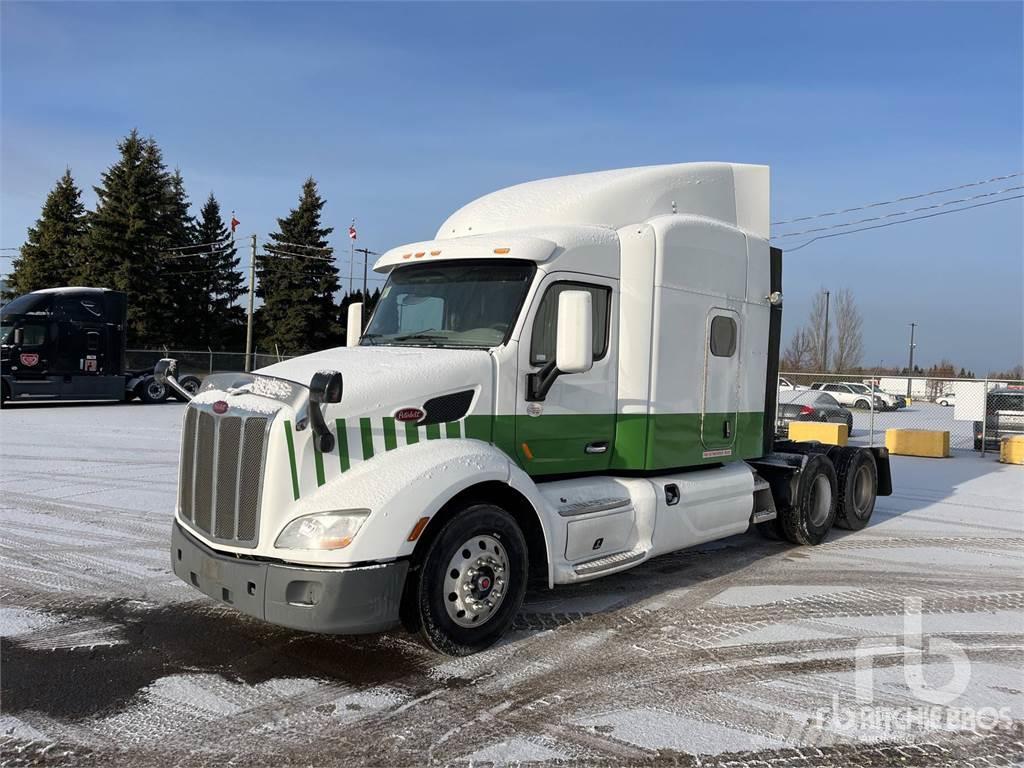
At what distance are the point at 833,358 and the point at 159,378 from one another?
214 feet

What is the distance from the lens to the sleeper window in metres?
7.22

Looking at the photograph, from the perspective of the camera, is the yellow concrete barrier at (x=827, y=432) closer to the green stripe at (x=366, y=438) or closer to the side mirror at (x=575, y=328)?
the side mirror at (x=575, y=328)

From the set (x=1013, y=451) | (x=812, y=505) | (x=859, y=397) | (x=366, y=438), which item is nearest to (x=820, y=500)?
(x=812, y=505)

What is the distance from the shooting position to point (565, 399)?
19.4ft

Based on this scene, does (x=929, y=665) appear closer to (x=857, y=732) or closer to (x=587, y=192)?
(x=857, y=732)

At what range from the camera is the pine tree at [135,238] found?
147ft

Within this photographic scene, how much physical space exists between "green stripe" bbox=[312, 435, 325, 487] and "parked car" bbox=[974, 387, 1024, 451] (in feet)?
60.9

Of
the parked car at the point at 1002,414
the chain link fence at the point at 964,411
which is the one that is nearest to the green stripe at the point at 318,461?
the chain link fence at the point at 964,411

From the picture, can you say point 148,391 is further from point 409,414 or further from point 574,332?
point 574,332

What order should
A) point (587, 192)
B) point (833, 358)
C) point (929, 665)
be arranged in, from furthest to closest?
point (833, 358) → point (587, 192) → point (929, 665)

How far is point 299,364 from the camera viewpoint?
214 inches

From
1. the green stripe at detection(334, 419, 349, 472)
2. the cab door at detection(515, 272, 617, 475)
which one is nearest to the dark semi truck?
the cab door at detection(515, 272, 617, 475)

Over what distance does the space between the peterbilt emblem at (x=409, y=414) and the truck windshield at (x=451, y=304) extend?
76cm

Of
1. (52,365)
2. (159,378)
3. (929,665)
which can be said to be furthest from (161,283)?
(929,665)
